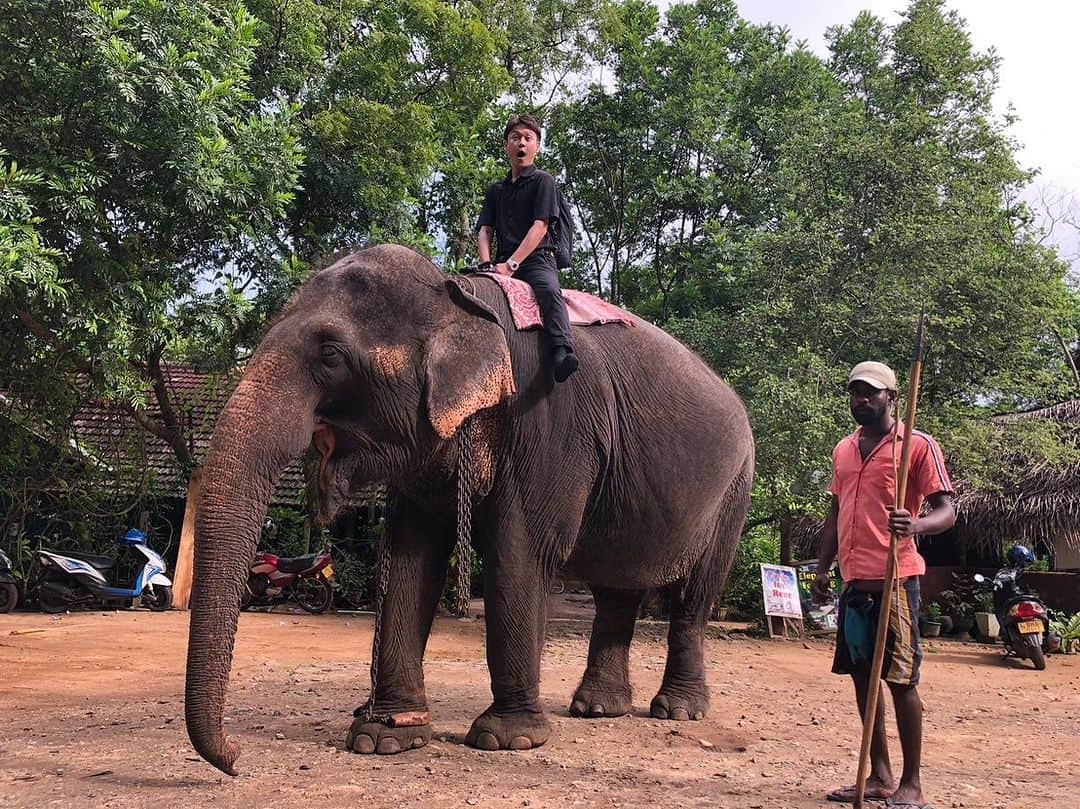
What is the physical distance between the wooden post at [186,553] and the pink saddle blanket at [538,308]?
948 cm

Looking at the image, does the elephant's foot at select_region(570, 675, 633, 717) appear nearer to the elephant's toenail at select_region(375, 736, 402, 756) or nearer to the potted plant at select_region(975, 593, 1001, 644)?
the elephant's toenail at select_region(375, 736, 402, 756)

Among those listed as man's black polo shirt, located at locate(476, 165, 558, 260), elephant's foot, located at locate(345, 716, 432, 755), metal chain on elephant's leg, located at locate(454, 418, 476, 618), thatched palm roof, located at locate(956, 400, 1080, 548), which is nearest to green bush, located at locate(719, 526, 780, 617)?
thatched palm roof, located at locate(956, 400, 1080, 548)

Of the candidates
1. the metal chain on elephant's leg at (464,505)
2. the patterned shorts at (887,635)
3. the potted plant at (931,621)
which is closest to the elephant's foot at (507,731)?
the metal chain on elephant's leg at (464,505)

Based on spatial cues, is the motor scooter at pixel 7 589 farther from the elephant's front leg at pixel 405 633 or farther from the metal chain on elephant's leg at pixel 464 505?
the metal chain on elephant's leg at pixel 464 505

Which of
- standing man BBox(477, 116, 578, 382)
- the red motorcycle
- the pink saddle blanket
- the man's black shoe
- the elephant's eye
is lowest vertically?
the red motorcycle

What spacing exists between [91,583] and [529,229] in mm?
11147

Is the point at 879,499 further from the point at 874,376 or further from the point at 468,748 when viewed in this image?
the point at 468,748

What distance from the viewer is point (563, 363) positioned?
5059 mm

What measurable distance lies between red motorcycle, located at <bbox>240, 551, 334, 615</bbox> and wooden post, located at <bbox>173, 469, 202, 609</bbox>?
0.93 meters

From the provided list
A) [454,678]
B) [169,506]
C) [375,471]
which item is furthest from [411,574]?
[169,506]

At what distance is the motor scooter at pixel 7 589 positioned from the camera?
13.5 meters

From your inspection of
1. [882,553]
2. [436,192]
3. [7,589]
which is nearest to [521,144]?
[882,553]

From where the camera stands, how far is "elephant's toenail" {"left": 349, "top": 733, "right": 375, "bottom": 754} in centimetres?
482

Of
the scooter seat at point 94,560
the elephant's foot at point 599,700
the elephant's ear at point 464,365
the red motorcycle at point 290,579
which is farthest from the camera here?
the red motorcycle at point 290,579
